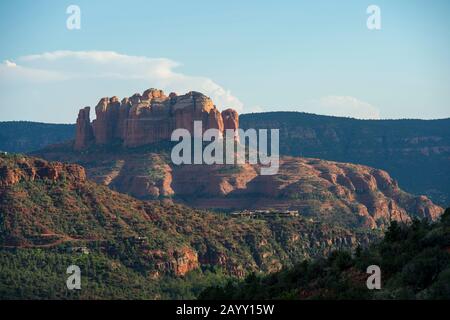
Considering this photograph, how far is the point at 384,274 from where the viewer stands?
153ft

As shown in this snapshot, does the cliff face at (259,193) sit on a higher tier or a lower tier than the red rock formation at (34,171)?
lower

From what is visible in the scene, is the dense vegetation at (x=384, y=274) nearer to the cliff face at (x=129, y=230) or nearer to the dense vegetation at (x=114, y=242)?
the dense vegetation at (x=114, y=242)

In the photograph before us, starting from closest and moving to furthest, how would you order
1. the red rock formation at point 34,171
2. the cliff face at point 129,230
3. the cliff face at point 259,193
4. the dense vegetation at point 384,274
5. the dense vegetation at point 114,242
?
the dense vegetation at point 384,274
the dense vegetation at point 114,242
the cliff face at point 129,230
the red rock formation at point 34,171
the cliff face at point 259,193

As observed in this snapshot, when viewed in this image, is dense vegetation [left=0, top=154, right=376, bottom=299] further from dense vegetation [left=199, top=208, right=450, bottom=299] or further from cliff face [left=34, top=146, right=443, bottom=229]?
cliff face [left=34, top=146, right=443, bottom=229]

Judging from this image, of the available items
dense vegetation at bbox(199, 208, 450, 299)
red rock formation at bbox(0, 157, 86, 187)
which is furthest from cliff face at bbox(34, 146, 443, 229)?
dense vegetation at bbox(199, 208, 450, 299)

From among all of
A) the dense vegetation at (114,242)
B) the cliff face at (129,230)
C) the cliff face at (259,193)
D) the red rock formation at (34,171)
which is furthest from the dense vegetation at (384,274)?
the cliff face at (259,193)

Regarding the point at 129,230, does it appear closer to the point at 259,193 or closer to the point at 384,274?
the point at 384,274

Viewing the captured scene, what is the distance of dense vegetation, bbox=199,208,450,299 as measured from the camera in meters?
42.1

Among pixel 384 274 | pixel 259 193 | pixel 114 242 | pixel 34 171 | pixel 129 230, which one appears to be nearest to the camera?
pixel 384 274

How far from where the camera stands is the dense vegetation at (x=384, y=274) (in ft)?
138

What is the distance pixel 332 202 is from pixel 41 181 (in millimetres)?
78368

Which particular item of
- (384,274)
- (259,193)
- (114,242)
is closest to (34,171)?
(114,242)
